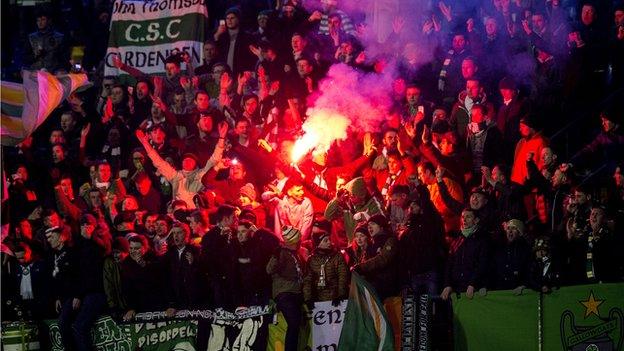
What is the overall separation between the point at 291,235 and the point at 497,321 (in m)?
2.49

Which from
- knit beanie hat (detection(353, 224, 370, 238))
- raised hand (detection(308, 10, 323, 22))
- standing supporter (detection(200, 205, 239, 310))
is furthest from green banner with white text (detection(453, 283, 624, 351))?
raised hand (detection(308, 10, 323, 22))

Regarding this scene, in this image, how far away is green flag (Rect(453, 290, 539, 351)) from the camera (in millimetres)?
10977

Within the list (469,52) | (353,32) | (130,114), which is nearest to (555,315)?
(469,52)

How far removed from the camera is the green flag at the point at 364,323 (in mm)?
11688

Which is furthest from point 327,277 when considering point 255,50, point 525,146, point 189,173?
point 255,50

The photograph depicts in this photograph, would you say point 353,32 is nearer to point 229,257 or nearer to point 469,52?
Result: point 469,52

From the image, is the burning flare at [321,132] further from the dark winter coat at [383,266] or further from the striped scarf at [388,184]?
the dark winter coat at [383,266]

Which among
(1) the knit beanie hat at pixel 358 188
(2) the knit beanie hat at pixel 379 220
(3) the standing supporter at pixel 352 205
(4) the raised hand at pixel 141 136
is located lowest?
(2) the knit beanie hat at pixel 379 220

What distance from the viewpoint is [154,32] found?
52.4 feet

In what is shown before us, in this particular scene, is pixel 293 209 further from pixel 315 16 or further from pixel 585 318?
pixel 585 318

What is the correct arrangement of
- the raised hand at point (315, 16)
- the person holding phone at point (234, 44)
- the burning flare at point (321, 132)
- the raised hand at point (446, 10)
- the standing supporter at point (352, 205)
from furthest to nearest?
the person holding phone at point (234, 44) < the raised hand at point (315, 16) < the raised hand at point (446, 10) < the burning flare at point (321, 132) < the standing supporter at point (352, 205)

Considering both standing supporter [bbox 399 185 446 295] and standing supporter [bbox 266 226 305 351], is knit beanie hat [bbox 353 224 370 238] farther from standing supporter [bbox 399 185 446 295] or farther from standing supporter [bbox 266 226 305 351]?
standing supporter [bbox 266 226 305 351]

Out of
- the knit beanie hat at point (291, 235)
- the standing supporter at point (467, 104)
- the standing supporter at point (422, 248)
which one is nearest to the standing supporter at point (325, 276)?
the knit beanie hat at point (291, 235)

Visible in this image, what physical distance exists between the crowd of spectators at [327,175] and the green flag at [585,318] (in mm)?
180
